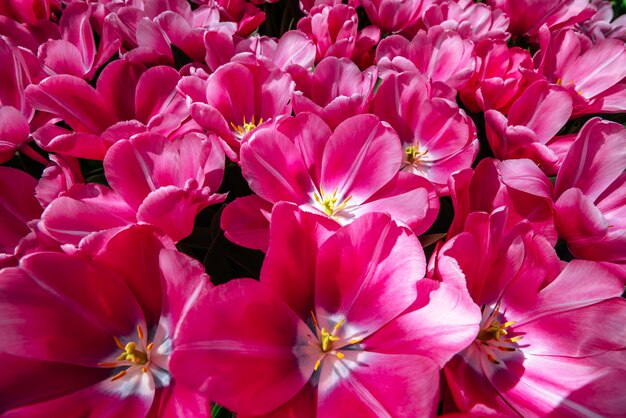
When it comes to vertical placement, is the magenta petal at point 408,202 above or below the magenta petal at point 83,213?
above

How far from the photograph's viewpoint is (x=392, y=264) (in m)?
0.48

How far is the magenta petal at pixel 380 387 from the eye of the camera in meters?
0.41

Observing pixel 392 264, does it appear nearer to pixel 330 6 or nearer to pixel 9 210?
pixel 9 210

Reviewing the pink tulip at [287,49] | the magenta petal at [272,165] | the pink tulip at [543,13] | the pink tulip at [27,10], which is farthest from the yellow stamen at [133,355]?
the pink tulip at [543,13]

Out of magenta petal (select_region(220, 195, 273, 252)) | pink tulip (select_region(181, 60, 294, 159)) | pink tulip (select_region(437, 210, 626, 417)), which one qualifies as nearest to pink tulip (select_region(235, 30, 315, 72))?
pink tulip (select_region(181, 60, 294, 159))

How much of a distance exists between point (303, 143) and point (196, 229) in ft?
0.61

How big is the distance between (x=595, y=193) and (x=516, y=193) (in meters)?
0.15

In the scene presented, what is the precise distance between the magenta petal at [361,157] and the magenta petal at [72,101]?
0.35 m

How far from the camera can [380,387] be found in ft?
1.48

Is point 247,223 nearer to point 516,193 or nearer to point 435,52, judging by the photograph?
point 516,193

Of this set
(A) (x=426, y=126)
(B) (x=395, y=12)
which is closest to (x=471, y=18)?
(B) (x=395, y=12)

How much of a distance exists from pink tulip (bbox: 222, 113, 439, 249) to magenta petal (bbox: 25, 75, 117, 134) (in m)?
0.27

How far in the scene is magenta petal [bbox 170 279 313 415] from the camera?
0.39 meters

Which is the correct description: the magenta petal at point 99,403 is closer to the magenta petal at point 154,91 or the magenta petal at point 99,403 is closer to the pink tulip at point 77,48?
the magenta petal at point 154,91
